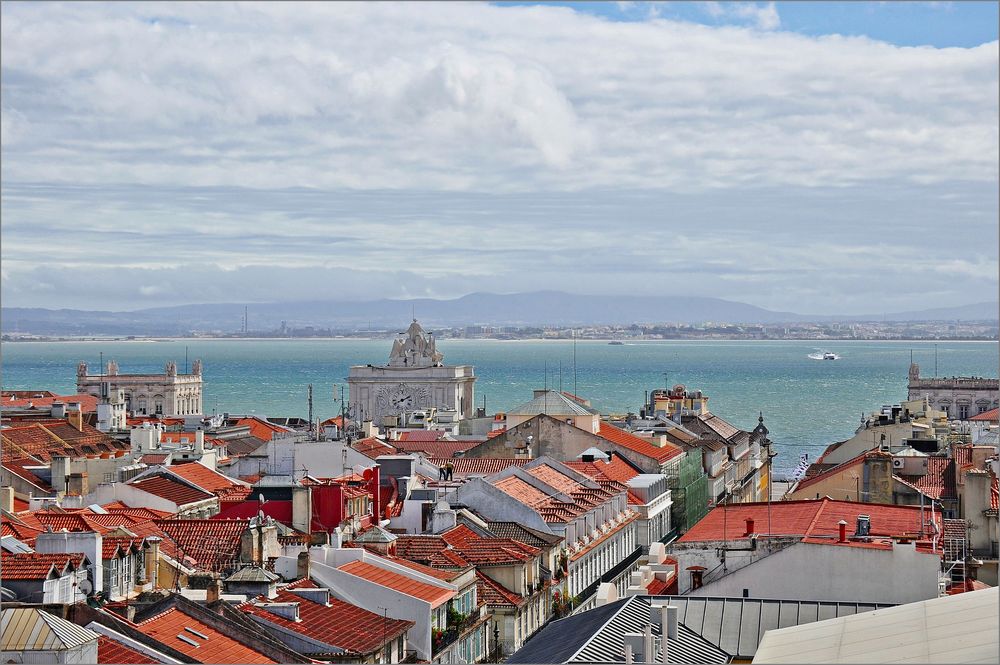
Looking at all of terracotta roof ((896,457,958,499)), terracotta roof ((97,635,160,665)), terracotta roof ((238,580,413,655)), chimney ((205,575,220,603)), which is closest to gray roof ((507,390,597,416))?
terracotta roof ((896,457,958,499))

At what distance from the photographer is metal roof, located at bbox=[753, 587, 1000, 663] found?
1252cm

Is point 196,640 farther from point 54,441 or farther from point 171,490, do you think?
point 54,441

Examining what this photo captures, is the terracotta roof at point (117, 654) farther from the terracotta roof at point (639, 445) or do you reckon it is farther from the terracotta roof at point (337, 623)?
the terracotta roof at point (639, 445)

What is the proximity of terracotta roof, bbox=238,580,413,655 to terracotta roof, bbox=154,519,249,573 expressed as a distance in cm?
364

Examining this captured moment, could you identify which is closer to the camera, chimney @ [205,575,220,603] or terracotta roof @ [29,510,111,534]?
chimney @ [205,575,220,603]

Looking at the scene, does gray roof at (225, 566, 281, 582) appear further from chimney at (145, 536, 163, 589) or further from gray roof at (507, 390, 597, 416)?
gray roof at (507, 390, 597, 416)

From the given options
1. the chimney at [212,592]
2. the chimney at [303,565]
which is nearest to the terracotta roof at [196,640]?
the chimney at [212,592]

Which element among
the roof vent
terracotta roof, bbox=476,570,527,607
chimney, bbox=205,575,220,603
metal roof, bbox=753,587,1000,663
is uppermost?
metal roof, bbox=753,587,1000,663

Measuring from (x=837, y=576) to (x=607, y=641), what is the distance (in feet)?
25.4

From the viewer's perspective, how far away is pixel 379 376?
11488cm

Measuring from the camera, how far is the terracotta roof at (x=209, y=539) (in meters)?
31.2

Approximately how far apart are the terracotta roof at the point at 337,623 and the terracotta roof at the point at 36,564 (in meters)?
2.47

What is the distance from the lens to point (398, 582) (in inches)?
1163

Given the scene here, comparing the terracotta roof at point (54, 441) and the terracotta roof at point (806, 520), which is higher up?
the terracotta roof at point (806, 520)
